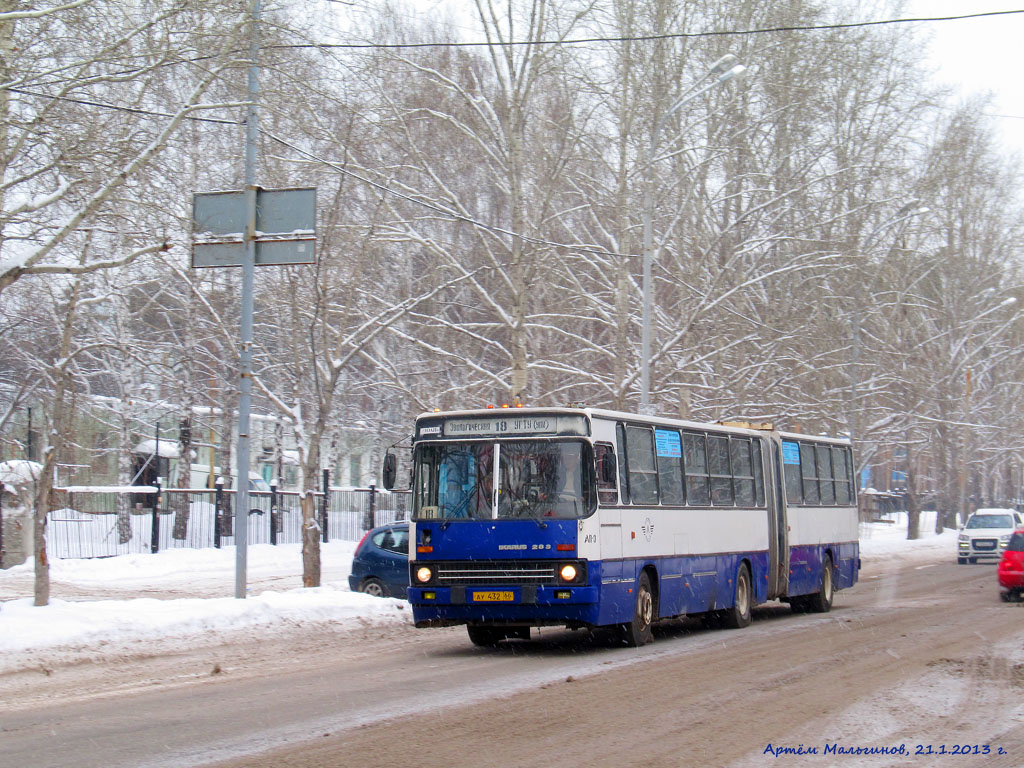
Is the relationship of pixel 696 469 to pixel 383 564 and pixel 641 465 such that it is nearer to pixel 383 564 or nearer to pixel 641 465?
pixel 641 465

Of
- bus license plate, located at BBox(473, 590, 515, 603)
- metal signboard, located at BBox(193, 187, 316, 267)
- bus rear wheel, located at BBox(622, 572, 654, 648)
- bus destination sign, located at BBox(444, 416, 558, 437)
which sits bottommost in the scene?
bus rear wheel, located at BBox(622, 572, 654, 648)

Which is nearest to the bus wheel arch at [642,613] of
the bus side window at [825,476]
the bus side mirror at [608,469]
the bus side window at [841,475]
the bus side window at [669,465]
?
the bus side window at [669,465]

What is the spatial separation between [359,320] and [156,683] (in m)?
17.0

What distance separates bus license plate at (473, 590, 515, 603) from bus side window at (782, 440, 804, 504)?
320 inches

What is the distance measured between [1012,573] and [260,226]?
14.9 meters

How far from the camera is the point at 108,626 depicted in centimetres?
1402

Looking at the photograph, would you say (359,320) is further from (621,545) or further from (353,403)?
(621,545)

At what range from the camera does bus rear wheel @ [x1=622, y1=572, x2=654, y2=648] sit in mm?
14609

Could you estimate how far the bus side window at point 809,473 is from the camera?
2139cm

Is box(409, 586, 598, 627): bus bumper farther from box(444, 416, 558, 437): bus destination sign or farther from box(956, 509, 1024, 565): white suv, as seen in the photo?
box(956, 509, 1024, 565): white suv

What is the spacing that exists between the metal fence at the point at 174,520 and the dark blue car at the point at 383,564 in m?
6.86

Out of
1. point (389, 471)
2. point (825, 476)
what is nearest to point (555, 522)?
point (389, 471)

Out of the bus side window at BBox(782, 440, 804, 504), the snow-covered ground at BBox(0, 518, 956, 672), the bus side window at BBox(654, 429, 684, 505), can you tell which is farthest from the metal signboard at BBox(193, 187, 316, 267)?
the bus side window at BBox(782, 440, 804, 504)

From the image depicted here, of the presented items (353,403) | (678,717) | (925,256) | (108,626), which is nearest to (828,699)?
(678,717)
